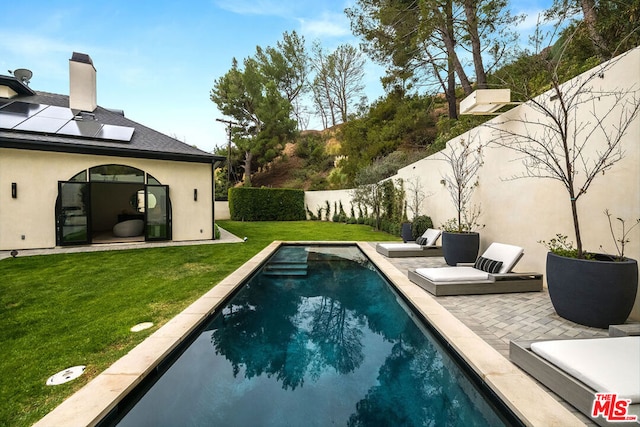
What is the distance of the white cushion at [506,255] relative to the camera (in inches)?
207

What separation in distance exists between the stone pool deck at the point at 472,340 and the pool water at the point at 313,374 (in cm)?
19

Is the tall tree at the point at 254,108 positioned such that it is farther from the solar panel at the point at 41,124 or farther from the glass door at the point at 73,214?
the glass door at the point at 73,214

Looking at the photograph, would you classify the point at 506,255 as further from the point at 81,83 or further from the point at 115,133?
the point at 81,83

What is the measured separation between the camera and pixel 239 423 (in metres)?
2.41

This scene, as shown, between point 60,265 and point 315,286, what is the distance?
21.2ft

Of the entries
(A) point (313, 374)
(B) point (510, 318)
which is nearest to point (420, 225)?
(B) point (510, 318)

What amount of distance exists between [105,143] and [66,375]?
9.77 m

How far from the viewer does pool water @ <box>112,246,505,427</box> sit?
8.19ft

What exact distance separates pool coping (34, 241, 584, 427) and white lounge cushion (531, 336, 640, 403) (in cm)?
27

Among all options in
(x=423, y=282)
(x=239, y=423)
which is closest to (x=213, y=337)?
(x=239, y=423)

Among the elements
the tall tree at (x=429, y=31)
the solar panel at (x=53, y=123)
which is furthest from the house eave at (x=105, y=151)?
the tall tree at (x=429, y=31)

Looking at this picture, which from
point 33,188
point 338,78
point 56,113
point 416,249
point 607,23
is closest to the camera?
point 416,249

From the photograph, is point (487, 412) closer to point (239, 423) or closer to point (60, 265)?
point (239, 423)

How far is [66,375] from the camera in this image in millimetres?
2703
